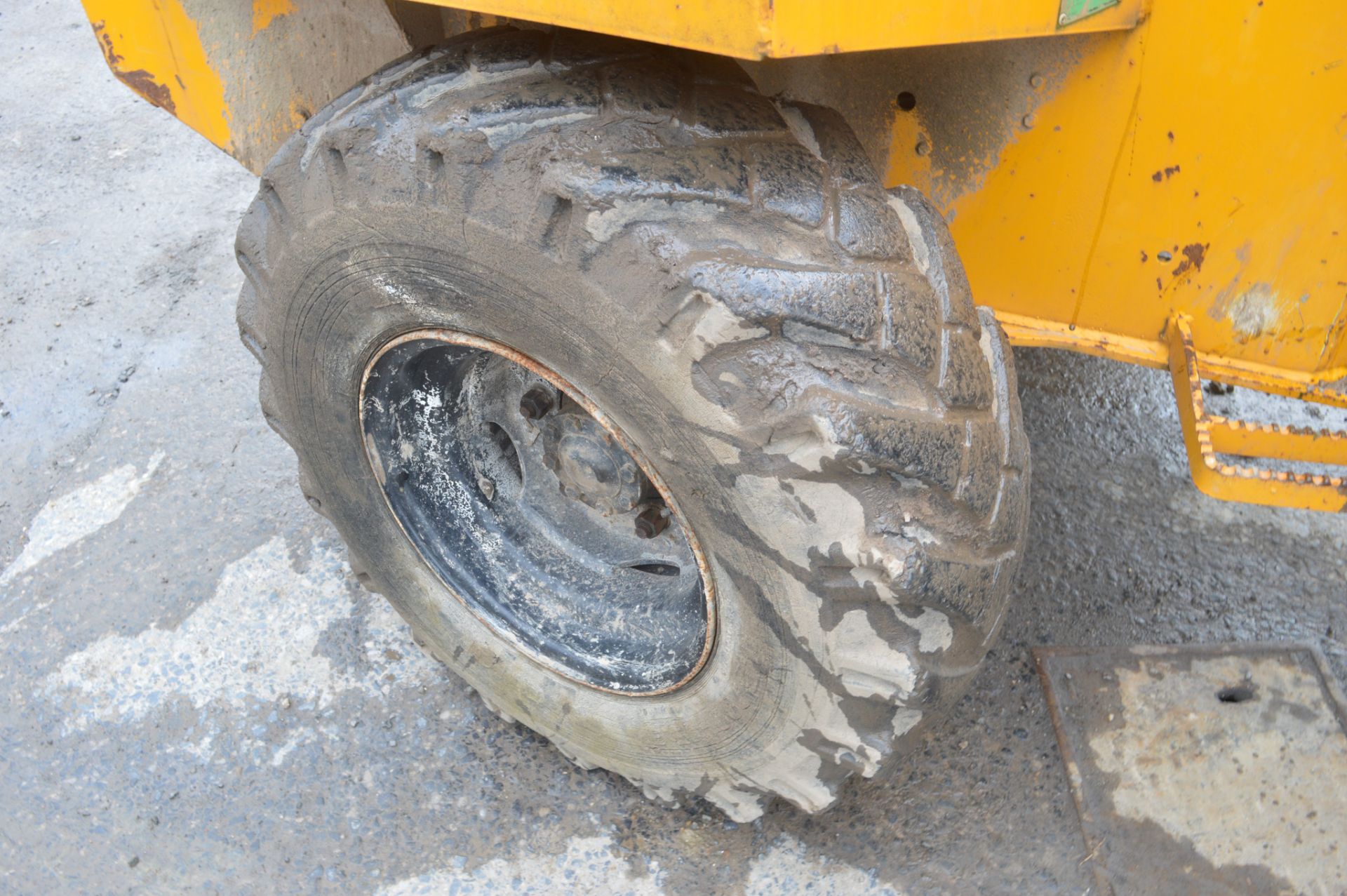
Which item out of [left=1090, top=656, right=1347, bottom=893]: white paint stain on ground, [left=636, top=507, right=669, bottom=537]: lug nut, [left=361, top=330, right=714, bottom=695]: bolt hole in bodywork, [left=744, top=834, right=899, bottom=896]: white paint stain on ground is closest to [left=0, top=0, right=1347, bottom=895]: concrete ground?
[left=744, top=834, right=899, bottom=896]: white paint stain on ground

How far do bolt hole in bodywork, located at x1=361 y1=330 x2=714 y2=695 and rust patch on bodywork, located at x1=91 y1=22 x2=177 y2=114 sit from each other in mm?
866

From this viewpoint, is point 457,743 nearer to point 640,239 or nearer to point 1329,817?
point 640,239

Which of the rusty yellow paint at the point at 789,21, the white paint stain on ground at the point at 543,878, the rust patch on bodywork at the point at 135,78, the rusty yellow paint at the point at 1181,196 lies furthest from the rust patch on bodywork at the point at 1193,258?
the rust patch on bodywork at the point at 135,78

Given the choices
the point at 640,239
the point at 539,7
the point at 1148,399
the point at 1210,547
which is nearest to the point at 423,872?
the point at 640,239

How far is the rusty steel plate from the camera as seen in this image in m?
1.82

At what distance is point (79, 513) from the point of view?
254cm

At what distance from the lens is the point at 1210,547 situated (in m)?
2.40

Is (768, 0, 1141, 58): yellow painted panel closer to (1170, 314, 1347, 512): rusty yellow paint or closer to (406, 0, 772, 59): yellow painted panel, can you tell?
(406, 0, 772, 59): yellow painted panel

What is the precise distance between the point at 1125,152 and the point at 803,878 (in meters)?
1.31

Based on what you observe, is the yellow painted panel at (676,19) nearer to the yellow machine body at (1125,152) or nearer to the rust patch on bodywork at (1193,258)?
the yellow machine body at (1125,152)

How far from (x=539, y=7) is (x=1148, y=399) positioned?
221 centimetres

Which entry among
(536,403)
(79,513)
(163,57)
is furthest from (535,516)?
(79,513)

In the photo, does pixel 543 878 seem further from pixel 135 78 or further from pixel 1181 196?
pixel 135 78

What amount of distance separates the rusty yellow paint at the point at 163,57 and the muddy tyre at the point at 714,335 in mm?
537
